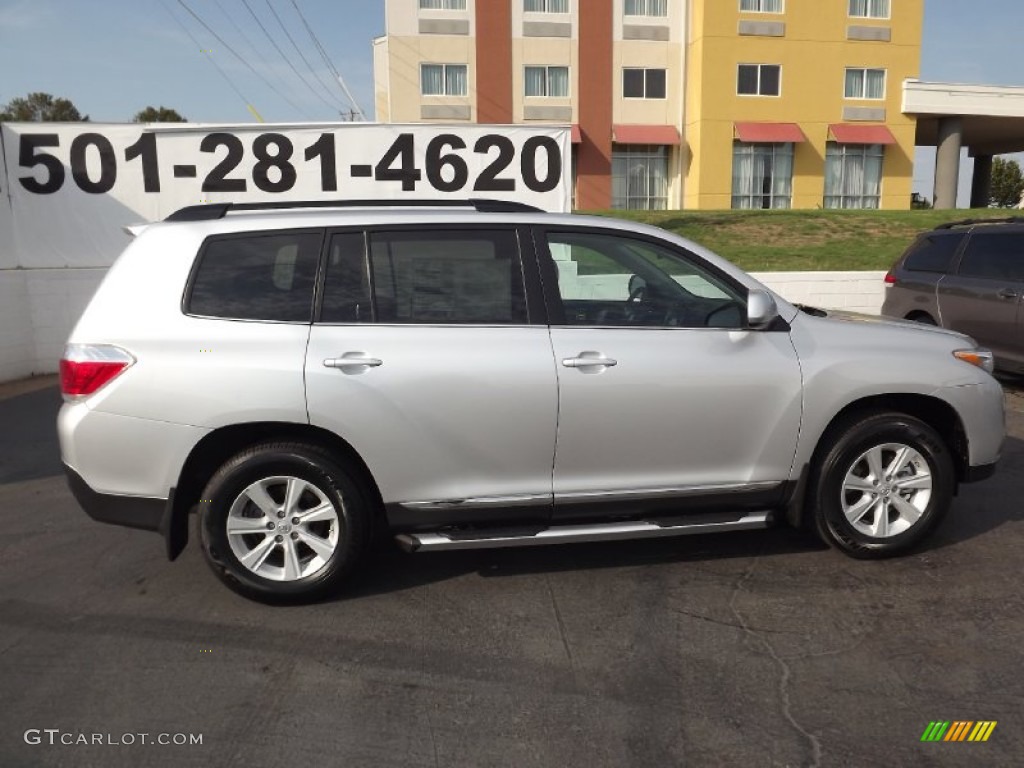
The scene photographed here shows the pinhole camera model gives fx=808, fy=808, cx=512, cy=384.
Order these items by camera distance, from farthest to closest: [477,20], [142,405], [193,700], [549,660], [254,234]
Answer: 1. [477,20]
2. [254,234]
3. [142,405]
4. [549,660]
5. [193,700]

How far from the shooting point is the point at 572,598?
12.7 ft

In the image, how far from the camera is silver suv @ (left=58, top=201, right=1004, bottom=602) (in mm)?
3633

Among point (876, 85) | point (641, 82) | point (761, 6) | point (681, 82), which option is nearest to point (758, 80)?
point (761, 6)

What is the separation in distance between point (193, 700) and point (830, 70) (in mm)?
37787

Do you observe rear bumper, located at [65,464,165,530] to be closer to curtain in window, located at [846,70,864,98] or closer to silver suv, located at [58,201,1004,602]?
silver suv, located at [58,201,1004,602]

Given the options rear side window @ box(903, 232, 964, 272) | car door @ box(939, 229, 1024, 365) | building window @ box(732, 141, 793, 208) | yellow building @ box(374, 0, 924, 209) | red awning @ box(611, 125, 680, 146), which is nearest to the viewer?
car door @ box(939, 229, 1024, 365)

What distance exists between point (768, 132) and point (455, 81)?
13.3 meters

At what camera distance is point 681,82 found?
34781 millimetres

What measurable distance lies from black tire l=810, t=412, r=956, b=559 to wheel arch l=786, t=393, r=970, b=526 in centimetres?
2

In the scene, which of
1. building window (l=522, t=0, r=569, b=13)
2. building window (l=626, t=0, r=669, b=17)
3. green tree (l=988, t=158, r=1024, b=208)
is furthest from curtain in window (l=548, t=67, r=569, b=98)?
green tree (l=988, t=158, r=1024, b=208)

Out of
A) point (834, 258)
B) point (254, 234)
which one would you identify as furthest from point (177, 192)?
point (834, 258)

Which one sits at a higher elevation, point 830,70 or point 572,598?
point 830,70

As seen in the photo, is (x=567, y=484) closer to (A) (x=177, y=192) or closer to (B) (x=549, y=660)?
(B) (x=549, y=660)

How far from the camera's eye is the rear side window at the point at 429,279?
12.5ft
